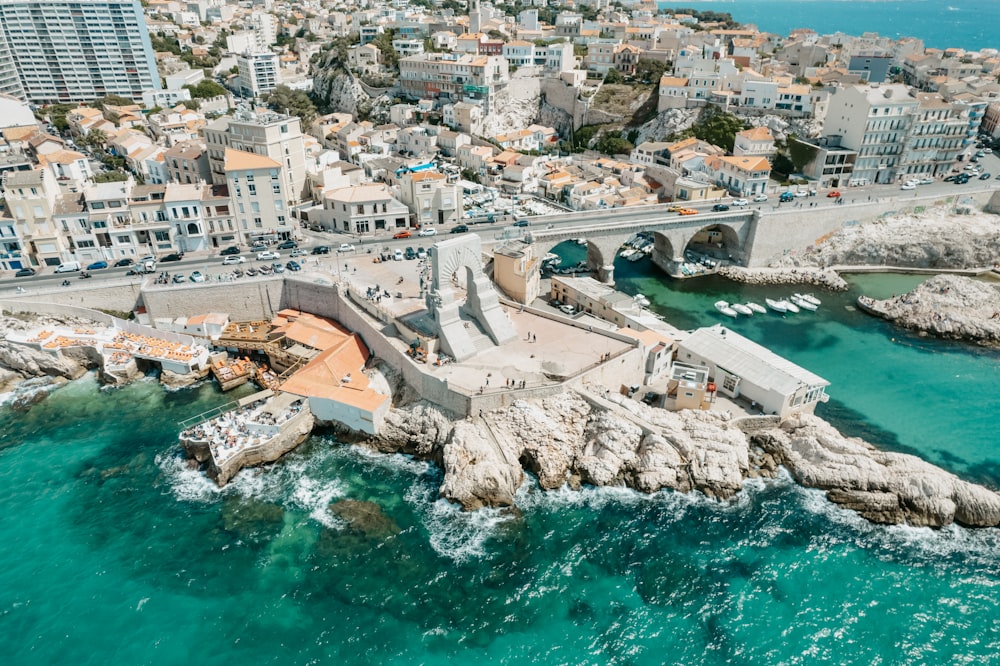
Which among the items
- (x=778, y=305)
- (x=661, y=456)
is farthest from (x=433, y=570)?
(x=778, y=305)

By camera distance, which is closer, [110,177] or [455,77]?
[110,177]

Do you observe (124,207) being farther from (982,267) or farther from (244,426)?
(982,267)

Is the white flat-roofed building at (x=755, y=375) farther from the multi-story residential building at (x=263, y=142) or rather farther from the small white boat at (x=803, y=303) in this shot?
the multi-story residential building at (x=263, y=142)

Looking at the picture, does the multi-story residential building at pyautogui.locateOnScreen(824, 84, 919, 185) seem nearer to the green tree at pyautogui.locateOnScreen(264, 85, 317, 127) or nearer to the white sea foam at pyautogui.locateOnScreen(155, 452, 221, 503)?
the green tree at pyautogui.locateOnScreen(264, 85, 317, 127)

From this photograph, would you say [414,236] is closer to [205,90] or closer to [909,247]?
[909,247]

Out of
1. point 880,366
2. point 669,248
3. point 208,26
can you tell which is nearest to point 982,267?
point 880,366

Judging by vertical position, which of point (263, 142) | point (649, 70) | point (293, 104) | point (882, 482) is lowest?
point (882, 482)
